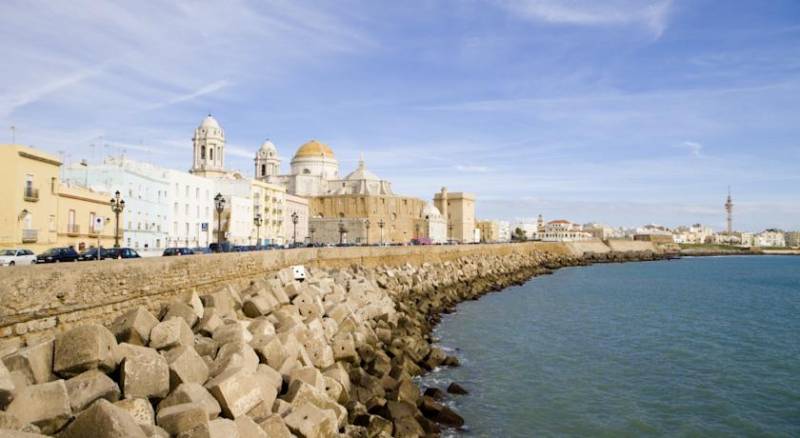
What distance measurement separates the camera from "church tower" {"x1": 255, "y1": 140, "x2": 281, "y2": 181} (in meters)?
79.2

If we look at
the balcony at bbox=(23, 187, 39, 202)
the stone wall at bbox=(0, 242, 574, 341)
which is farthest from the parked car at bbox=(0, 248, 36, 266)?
the stone wall at bbox=(0, 242, 574, 341)

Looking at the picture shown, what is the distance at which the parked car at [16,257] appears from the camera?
1755 cm

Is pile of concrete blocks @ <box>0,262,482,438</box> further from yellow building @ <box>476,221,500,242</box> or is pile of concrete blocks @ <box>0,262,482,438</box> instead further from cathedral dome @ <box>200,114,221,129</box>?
yellow building @ <box>476,221,500,242</box>

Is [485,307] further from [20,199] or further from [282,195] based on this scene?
[282,195]

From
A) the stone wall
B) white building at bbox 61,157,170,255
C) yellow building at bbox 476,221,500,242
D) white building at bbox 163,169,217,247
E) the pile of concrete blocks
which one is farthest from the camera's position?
yellow building at bbox 476,221,500,242

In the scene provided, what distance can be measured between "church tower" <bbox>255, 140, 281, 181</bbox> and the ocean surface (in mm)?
52530

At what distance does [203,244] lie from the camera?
44.0m

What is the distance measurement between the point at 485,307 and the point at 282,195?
34030mm

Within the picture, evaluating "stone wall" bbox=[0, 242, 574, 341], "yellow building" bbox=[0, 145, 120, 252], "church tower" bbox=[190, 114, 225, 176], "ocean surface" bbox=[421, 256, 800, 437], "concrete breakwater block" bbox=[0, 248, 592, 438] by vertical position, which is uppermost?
"church tower" bbox=[190, 114, 225, 176]

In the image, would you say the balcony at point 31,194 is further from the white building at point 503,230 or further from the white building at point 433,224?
the white building at point 503,230

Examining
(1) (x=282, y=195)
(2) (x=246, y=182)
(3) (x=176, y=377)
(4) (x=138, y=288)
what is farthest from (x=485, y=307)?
(1) (x=282, y=195)

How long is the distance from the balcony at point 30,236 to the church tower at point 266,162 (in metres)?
55.3

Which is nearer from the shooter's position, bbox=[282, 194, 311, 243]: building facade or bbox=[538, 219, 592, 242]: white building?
bbox=[282, 194, 311, 243]: building facade

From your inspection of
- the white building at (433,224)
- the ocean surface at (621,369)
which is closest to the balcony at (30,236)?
the ocean surface at (621,369)
